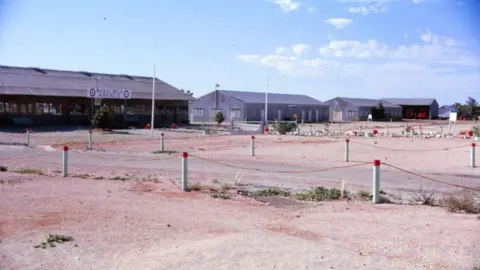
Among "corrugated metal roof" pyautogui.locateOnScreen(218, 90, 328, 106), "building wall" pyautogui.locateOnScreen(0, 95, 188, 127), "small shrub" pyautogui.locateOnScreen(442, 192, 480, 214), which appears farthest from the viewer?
"corrugated metal roof" pyautogui.locateOnScreen(218, 90, 328, 106)

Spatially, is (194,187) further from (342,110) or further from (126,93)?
(342,110)

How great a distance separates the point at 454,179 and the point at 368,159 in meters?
6.63

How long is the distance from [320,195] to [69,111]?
4390 cm

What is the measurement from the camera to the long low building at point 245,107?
77375mm

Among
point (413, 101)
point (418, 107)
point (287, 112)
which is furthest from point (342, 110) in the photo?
point (413, 101)

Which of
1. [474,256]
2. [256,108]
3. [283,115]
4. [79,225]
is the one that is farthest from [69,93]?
[474,256]

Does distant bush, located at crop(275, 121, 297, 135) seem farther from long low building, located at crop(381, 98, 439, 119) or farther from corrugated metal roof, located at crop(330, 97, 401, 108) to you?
long low building, located at crop(381, 98, 439, 119)

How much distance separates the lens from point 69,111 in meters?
51.8

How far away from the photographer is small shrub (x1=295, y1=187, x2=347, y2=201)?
11.8 meters

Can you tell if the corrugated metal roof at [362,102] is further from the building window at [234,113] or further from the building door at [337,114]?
the building window at [234,113]

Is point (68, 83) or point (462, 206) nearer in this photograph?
point (462, 206)

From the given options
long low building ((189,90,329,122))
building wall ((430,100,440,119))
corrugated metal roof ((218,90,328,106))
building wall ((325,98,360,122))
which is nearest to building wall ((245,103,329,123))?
long low building ((189,90,329,122))

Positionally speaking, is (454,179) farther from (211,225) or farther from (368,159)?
(211,225)

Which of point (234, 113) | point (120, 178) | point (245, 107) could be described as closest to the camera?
point (120, 178)
